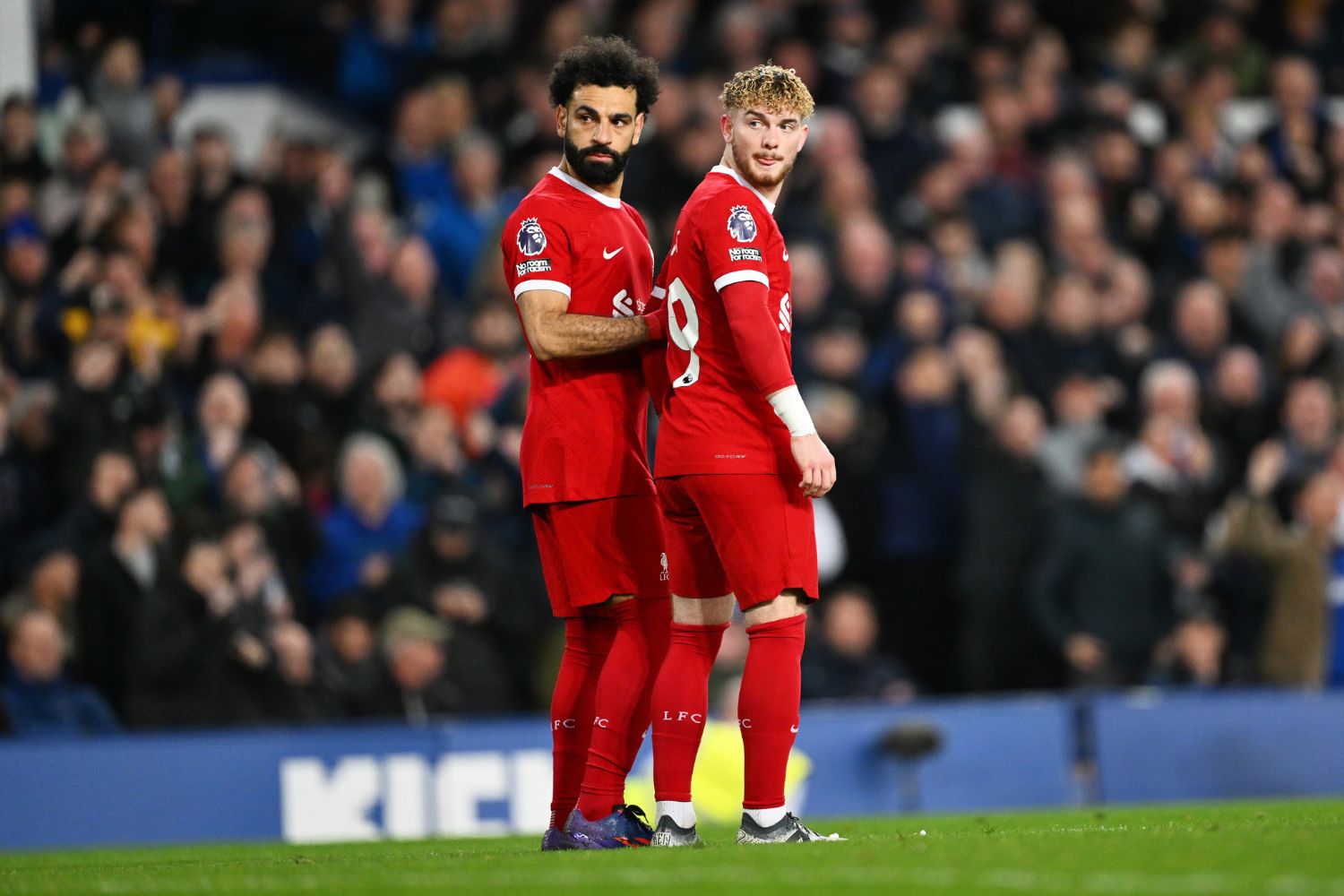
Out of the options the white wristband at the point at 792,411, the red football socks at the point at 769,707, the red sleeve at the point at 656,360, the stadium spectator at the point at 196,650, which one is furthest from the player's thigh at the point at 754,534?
the stadium spectator at the point at 196,650

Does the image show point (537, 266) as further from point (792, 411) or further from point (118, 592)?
point (118, 592)

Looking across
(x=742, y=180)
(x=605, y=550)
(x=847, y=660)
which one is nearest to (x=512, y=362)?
(x=847, y=660)

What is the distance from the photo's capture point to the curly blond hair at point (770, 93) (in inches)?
242

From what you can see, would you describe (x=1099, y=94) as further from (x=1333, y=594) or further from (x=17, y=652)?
(x=17, y=652)

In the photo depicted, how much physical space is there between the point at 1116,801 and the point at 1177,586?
159 cm

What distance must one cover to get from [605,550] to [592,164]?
1.26 metres

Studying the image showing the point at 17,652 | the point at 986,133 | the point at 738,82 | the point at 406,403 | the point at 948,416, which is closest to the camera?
the point at 738,82

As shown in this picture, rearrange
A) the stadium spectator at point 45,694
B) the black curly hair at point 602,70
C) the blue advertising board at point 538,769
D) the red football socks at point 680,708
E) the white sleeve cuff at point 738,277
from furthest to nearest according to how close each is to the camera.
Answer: the stadium spectator at point 45,694
the blue advertising board at point 538,769
the black curly hair at point 602,70
the red football socks at point 680,708
the white sleeve cuff at point 738,277

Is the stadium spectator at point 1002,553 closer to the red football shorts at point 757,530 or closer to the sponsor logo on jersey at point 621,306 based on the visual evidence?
the sponsor logo on jersey at point 621,306

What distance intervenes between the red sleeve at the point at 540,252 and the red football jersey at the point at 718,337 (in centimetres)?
37

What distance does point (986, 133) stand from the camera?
1469cm

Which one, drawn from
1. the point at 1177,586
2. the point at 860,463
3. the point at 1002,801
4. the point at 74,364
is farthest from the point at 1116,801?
the point at 74,364

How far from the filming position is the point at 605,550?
6.37 metres

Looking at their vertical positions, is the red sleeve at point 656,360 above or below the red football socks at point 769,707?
above
